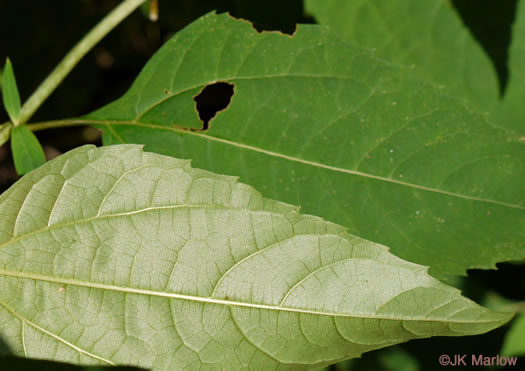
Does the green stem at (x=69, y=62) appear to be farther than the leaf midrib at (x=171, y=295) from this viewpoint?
Yes

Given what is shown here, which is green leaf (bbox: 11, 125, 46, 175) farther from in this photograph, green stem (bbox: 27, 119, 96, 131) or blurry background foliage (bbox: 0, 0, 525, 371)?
blurry background foliage (bbox: 0, 0, 525, 371)

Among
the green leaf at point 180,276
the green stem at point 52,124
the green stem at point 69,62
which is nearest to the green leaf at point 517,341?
the green leaf at point 180,276

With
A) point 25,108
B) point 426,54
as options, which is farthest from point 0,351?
point 426,54

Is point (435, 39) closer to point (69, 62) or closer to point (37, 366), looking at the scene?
point (69, 62)

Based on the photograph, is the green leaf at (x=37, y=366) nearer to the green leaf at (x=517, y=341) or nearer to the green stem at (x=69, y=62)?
the green stem at (x=69, y=62)

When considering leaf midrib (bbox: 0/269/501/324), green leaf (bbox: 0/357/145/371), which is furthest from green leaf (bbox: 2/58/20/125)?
green leaf (bbox: 0/357/145/371)

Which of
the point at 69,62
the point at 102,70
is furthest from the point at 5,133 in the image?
the point at 102,70
